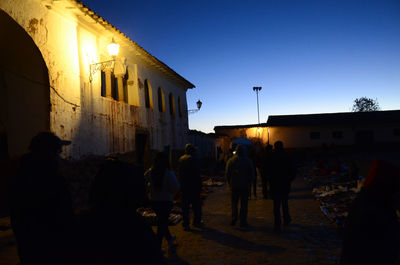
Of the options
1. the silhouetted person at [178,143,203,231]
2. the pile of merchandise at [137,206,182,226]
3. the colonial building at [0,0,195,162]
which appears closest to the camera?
the silhouetted person at [178,143,203,231]

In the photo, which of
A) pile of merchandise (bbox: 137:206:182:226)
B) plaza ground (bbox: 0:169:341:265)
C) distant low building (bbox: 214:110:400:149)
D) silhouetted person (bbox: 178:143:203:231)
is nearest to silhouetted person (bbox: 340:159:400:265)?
plaza ground (bbox: 0:169:341:265)

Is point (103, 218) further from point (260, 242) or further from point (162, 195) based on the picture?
point (260, 242)

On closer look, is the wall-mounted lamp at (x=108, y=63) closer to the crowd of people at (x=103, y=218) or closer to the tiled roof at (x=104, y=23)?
the tiled roof at (x=104, y=23)

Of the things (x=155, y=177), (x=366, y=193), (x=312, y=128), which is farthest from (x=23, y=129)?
(x=312, y=128)

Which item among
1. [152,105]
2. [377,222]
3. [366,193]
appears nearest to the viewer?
[377,222]

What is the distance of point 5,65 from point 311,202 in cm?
942

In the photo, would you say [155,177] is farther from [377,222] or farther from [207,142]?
[207,142]

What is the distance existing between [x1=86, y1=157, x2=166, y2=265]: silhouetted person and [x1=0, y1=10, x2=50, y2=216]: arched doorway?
20.6ft

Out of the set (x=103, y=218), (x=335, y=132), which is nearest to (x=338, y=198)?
(x=103, y=218)

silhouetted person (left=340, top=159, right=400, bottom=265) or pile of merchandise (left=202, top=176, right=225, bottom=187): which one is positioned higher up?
silhouetted person (left=340, top=159, right=400, bottom=265)

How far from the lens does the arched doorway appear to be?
7.84m

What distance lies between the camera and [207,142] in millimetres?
27609

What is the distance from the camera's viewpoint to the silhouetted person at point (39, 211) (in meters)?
2.47

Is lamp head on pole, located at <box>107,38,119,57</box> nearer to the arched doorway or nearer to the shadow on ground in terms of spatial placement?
the arched doorway
